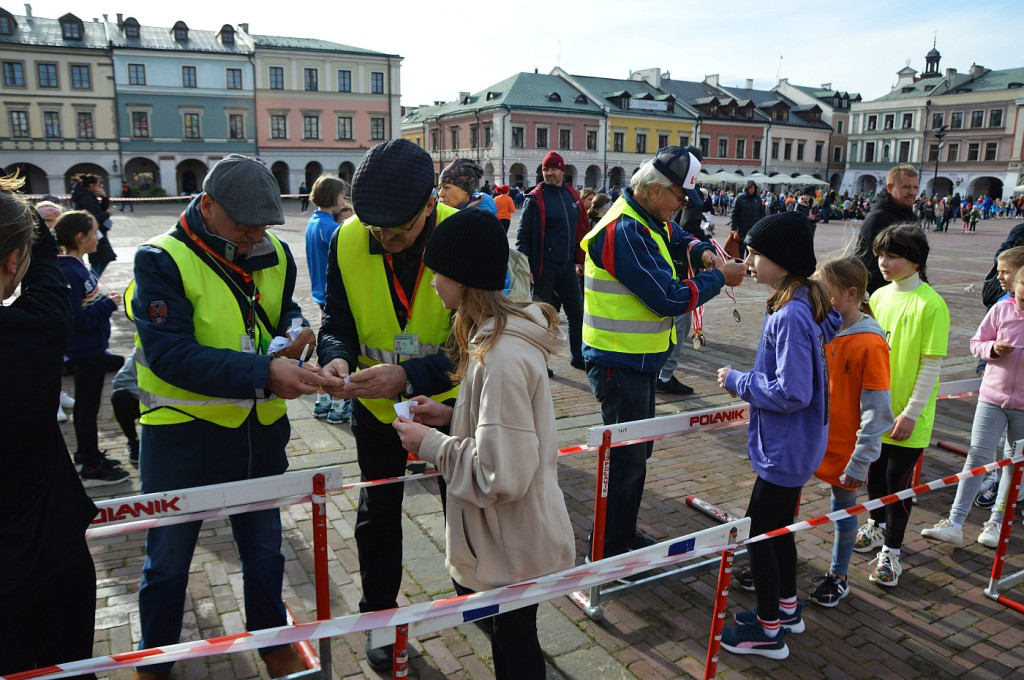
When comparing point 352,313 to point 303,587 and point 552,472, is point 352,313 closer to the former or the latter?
point 552,472

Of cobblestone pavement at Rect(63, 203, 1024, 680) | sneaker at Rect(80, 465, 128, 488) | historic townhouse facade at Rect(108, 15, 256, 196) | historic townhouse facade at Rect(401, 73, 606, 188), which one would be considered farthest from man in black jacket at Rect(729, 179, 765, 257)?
historic townhouse facade at Rect(108, 15, 256, 196)

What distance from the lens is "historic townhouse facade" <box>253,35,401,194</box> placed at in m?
53.9

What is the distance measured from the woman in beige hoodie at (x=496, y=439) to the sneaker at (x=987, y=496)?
4.18m

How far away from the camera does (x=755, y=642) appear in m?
3.26

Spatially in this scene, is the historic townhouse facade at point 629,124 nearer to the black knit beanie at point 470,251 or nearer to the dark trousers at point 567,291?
the dark trousers at point 567,291

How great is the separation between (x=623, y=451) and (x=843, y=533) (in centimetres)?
122

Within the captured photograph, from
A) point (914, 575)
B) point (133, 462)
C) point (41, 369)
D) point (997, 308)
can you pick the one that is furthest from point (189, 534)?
point (997, 308)

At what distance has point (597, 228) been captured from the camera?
372 cm

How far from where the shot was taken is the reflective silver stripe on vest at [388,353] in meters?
2.88

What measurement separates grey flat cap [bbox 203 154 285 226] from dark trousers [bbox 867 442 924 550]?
340cm

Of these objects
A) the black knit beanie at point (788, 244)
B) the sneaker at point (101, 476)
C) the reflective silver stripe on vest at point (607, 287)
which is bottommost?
the sneaker at point (101, 476)

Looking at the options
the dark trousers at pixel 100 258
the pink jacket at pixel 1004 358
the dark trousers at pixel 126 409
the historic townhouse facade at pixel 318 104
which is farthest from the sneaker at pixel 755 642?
the historic townhouse facade at pixel 318 104

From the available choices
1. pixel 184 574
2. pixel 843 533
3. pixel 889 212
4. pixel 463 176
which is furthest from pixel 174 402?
pixel 889 212

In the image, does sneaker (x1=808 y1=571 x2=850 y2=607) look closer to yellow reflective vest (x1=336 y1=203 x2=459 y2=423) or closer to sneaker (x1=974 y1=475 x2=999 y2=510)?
sneaker (x1=974 y1=475 x2=999 y2=510)
